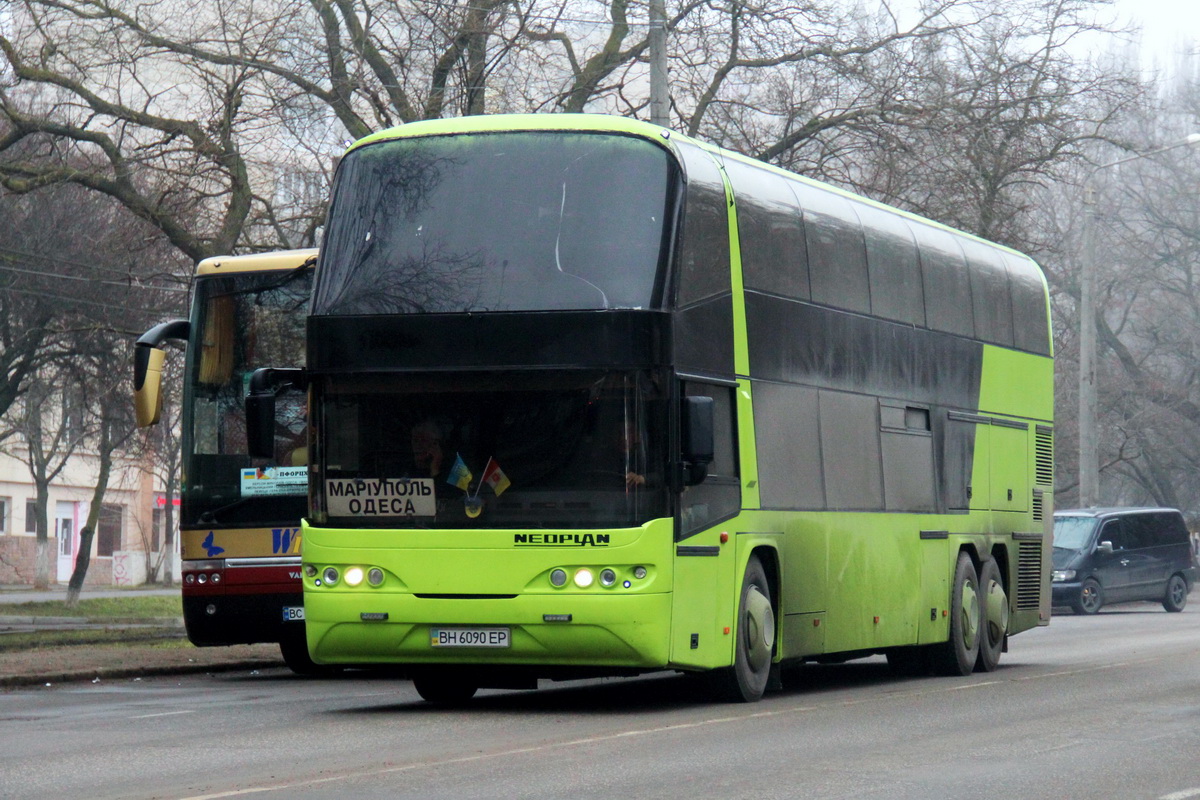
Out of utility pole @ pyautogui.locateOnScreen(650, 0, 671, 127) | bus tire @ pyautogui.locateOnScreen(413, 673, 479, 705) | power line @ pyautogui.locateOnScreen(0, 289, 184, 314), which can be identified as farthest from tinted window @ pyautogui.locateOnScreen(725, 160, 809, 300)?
power line @ pyautogui.locateOnScreen(0, 289, 184, 314)

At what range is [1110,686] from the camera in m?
16.0

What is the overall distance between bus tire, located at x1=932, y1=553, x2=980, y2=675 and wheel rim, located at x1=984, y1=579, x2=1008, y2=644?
0.40 meters

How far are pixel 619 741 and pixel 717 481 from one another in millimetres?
2737

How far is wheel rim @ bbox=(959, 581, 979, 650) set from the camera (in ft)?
59.8

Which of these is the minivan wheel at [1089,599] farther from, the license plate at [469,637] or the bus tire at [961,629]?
the license plate at [469,637]

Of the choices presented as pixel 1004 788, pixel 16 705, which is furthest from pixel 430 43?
pixel 1004 788

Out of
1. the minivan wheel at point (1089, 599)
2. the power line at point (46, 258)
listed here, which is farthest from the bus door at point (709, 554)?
the minivan wheel at point (1089, 599)

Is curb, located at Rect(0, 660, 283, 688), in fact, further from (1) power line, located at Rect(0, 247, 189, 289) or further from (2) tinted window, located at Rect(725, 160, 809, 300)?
(1) power line, located at Rect(0, 247, 189, 289)

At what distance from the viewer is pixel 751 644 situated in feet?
45.4

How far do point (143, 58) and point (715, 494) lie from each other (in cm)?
1462

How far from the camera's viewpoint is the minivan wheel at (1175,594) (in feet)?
126

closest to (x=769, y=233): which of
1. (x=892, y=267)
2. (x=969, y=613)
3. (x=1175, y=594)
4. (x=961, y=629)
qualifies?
(x=892, y=267)

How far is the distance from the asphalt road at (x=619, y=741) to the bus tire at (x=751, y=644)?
9.9 inches

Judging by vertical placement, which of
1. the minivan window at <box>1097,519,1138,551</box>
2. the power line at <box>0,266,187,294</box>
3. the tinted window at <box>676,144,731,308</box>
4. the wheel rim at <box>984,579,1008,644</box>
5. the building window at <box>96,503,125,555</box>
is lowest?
the wheel rim at <box>984,579,1008,644</box>
